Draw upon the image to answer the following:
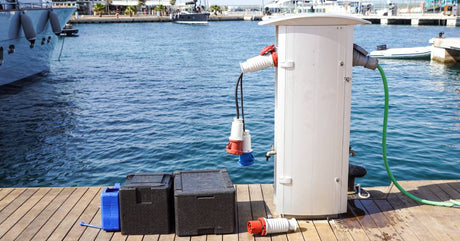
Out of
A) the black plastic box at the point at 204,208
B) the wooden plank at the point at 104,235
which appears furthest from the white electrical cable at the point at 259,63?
the wooden plank at the point at 104,235

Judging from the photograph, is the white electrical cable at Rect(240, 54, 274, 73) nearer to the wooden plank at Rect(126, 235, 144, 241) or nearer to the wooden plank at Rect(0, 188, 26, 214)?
the wooden plank at Rect(126, 235, 144, 241)

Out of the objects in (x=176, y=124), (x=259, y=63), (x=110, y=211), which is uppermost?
(x=259, y=63)

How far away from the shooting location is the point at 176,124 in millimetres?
16562

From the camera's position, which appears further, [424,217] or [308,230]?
[424,217]

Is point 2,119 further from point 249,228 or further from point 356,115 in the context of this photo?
point 249,228

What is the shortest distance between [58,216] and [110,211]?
31.7 inches

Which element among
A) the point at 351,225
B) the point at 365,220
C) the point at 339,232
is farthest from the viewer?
the point at 365,220

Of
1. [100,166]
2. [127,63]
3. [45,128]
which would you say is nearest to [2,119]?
[45,128]

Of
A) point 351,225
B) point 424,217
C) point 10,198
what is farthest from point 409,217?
point 10,198

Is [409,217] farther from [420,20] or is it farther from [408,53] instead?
[420,20]

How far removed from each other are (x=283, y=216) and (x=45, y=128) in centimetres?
1293

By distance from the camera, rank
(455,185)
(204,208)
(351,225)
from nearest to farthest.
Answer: (204,208) → (351,225) → (455,185)

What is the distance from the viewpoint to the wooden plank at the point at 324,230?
4727 millimetres

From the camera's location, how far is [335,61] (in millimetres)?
4770
